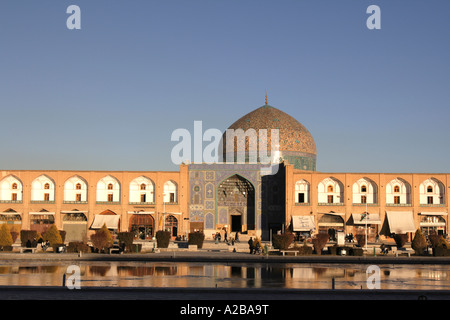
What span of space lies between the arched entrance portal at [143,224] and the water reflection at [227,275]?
905 inches

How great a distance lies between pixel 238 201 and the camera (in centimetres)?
5247

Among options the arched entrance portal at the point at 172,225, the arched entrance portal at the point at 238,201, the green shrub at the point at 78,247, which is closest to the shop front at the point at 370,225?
the arched entrance portal at the point at 238,201

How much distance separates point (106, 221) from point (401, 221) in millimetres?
23760

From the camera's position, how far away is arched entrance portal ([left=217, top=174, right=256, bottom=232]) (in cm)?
5212

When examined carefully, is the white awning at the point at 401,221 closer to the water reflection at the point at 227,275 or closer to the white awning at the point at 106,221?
the water reflection at the point at 227,275

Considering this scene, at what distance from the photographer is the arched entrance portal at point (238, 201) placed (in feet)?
171

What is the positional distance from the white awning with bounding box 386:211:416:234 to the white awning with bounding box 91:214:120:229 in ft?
72.1

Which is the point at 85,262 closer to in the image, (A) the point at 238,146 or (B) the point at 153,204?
(B) the point at 153,204

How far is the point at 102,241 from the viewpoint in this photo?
3328 centimetres

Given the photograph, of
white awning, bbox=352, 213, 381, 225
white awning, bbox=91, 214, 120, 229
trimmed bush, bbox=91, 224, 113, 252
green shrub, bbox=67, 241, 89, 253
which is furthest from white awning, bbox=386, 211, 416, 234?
green shrub, bbox=67, 241, 89, 253

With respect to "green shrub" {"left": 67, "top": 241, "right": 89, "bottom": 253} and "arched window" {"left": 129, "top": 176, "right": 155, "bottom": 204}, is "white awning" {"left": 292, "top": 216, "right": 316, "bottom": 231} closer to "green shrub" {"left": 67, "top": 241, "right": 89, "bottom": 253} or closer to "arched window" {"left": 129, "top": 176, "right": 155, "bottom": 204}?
"arched window" {"left": 129, "top": 176, "right": 155, "bottom": 204}

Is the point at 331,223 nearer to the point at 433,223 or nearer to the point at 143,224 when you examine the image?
the point at 433,223

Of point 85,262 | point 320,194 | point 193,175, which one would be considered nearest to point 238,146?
point 193,175
